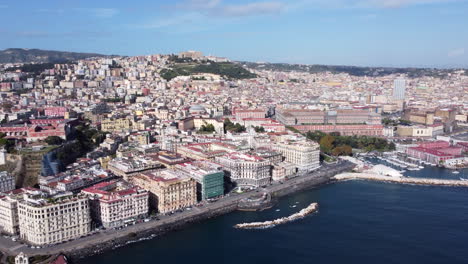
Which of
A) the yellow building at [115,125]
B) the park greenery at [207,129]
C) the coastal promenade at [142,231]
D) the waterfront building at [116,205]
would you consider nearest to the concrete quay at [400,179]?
the coastal promenade at [142,231]

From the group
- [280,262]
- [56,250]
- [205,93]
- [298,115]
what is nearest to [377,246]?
[280,262]

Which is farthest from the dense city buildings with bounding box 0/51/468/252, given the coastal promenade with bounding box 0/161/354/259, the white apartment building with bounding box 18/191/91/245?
the coastal promenade with bounding box 0/161/354/259

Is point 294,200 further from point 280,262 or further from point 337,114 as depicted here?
point 337,114

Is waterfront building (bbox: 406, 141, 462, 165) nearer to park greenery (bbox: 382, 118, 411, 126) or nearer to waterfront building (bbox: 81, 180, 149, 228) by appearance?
park greenery (bbox: 382, 118, 411, 126)

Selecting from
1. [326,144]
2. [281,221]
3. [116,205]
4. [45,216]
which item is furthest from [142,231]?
[326,144]

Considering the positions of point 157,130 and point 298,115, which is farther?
point 298,115

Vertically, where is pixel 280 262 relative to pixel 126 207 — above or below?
below

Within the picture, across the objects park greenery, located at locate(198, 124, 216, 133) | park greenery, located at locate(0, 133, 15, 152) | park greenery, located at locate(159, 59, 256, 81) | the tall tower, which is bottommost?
park greenery, located at locate(198, 124, 216, 133)
